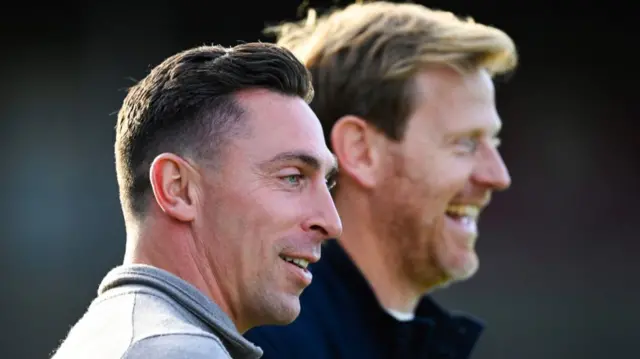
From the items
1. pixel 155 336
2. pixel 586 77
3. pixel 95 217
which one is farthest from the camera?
pixel 586 77

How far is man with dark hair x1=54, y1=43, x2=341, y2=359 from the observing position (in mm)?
1625

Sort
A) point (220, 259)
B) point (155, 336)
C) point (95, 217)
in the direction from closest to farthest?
point (155, 336) → point (220, 259) → point (95, 217)

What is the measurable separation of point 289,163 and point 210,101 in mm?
151

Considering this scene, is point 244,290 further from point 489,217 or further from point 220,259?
point 489,217

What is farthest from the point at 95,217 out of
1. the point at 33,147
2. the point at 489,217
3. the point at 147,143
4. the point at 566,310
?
the point at 147,143

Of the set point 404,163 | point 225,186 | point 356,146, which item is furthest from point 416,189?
point 225,186

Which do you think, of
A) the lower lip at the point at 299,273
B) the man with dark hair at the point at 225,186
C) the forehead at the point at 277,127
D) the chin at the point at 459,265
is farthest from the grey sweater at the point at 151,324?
the chin at the point at 459,265

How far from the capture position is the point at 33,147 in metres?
6.26

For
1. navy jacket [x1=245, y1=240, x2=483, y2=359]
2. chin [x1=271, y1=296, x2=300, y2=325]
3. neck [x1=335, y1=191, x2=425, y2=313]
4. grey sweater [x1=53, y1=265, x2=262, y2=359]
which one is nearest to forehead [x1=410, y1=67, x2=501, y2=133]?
neck [x1=335, y1=191, x2=425, y2=313]

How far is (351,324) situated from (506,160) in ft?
13.8

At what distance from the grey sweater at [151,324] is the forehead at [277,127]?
25cm

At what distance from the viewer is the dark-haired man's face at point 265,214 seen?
1.63 m

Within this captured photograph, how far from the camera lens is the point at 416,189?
2.62 metres

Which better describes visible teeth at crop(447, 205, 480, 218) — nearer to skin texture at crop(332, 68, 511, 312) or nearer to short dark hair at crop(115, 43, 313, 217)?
skin texture at crop(332, 68, 511, 312)
